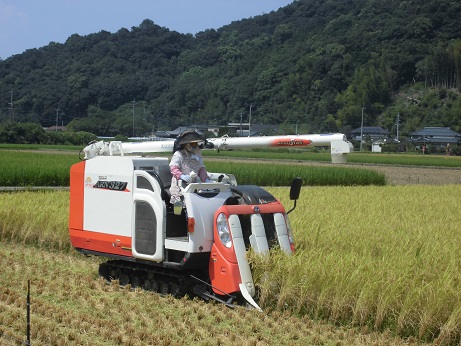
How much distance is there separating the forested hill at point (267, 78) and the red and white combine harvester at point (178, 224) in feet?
138

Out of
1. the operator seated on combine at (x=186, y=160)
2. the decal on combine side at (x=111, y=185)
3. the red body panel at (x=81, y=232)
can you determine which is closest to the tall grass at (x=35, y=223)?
the red body panel at (x=81, y=232)

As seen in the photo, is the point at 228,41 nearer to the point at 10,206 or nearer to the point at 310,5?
the point at 310,5

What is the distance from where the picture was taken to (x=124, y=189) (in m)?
10.2

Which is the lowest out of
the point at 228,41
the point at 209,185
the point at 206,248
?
the point at 206,248

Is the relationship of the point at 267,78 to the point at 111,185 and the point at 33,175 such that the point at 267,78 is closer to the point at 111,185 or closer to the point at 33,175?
the point at 33,175

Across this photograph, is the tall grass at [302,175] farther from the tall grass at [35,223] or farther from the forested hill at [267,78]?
the forested hill at [267,78]

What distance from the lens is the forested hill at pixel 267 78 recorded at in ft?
244

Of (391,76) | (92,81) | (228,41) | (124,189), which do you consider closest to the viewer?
(124,189)

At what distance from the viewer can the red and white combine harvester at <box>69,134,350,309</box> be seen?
930 cm

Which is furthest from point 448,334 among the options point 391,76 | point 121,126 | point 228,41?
point 228,41

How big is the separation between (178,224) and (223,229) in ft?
2.71

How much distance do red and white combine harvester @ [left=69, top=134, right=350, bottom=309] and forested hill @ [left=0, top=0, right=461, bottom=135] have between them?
4220 centimetres

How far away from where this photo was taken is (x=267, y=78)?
3374 inches

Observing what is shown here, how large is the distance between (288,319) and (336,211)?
855 centimetres
